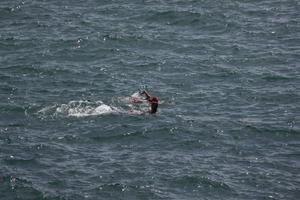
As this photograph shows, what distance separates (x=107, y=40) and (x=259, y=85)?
18.1m

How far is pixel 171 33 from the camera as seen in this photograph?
65.0 metres

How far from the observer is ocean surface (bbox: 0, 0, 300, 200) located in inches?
1471

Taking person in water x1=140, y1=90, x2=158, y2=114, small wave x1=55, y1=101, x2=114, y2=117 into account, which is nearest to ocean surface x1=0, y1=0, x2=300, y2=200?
small wave x1=55, y1=101, x2=114, y2=117

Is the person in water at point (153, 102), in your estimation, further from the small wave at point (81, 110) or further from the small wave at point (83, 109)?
the small wave at point (83, 109)

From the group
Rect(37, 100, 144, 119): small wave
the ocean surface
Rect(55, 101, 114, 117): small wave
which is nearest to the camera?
the ocean surface

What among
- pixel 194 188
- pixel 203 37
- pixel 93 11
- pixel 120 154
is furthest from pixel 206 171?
pixel 93 11

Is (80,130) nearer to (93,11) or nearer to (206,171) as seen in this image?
(206,171)

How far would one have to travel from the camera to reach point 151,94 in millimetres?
50625

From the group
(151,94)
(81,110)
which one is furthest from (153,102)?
(81,110)

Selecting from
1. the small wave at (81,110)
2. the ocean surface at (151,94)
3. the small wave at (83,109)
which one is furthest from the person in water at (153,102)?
the small wave at (83,109)

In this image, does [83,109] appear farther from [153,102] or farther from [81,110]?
[153,102]

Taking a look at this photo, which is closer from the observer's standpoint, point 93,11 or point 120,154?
point 120,154

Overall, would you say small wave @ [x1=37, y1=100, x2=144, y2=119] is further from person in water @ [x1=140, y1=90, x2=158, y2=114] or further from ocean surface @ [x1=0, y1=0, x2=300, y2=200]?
person in water @ [x1=140, y1=90, x2=158, y2=114]

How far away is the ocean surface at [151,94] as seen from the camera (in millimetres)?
37375
